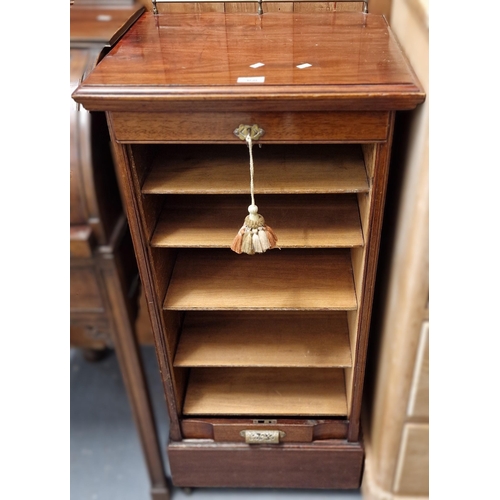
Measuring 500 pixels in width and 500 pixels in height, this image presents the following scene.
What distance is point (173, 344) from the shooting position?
976mm

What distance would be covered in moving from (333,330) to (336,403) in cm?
15

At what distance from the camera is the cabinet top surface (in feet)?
2.10

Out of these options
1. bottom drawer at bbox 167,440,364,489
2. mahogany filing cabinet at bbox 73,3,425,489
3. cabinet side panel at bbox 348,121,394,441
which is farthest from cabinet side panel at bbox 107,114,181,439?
cabinet side panel at bbox 348,121,394,441

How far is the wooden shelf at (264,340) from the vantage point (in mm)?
961

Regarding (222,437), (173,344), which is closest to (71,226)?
(173,344)

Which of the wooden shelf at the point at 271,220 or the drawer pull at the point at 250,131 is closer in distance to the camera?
the drawer pull at the point at 250,131

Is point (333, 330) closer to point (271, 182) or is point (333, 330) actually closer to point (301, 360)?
point (301, 360)

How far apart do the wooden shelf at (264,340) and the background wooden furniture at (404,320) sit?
0.10m

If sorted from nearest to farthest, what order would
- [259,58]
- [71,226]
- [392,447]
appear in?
[259,58]
[71,226]
[392,447]

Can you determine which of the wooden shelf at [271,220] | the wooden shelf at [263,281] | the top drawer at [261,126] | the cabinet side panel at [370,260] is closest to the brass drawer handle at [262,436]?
the cabinet side panel at [370,260]

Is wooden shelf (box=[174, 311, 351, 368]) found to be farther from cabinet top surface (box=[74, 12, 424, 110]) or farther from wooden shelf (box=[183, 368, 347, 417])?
cabinet top surface (box=[74, 12, 424, 110])

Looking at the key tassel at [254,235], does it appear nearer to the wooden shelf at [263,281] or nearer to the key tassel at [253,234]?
the key tassel at [253,234]

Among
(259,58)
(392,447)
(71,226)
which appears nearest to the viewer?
(259,58)

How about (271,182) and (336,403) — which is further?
(336,403)
